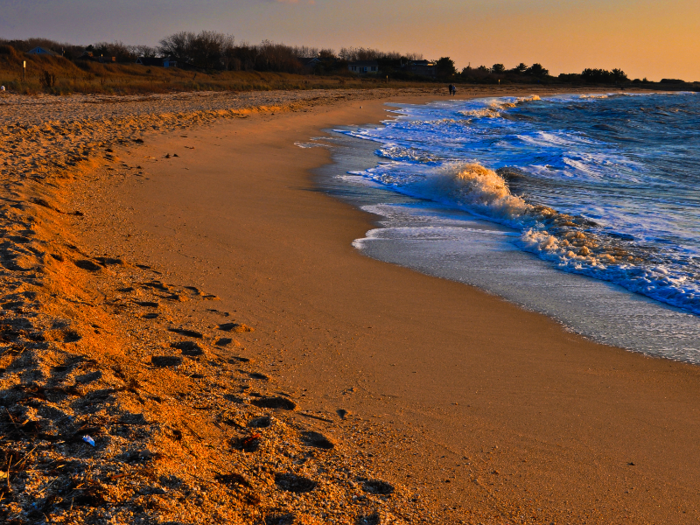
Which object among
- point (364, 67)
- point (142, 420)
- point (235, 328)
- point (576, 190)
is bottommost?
point (235, 328)

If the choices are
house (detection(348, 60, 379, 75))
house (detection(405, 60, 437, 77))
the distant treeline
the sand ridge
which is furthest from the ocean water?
house (detection(405, 60, 437, 77))

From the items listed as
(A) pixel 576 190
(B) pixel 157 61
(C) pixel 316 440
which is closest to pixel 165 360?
(C) pixel 316 440

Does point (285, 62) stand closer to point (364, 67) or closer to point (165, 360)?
point (364, 67)

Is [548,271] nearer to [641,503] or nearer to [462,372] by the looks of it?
[462,372]

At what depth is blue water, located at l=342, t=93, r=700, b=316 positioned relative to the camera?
235 inches

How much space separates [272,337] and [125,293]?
1.24 metres

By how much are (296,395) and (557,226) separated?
5622 millimetres

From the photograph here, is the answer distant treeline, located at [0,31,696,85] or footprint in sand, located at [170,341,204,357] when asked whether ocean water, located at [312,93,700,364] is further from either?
distant treeline, located at [0,31,696,85]

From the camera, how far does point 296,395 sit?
2.97 m

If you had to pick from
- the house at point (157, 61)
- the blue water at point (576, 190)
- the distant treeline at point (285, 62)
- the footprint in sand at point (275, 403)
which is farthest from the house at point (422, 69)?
the footprint in sand at point (275, 403)

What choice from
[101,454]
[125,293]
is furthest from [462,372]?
[125,293]

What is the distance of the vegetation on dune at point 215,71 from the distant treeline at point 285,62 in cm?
12

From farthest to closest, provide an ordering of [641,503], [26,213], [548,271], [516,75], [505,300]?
[516,75] < [548,271] < [26,213] < [505,300] < [641,503]

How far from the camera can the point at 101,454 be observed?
2.04 m
